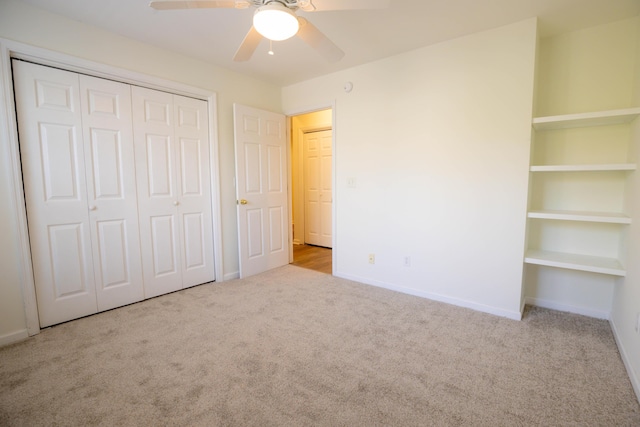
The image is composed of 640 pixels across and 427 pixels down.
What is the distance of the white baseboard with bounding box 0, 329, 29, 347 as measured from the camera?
214 cm

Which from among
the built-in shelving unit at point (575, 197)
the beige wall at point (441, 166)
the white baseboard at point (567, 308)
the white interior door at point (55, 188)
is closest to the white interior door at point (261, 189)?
the beige wall at point (441, 166)

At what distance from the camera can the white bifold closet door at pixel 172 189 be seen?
2848mm

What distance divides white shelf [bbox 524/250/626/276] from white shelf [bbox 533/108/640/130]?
1.10 m

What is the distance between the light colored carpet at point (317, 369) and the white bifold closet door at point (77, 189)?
0.26 m

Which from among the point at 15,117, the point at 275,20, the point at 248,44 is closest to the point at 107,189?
the point at 15,117

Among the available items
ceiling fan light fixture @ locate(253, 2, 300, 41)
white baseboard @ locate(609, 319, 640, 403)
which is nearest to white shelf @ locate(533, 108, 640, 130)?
white baseboard @ locate(609, 319, 640, 403)

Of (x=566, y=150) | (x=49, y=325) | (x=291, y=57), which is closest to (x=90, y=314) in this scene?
(x=49, y=325)

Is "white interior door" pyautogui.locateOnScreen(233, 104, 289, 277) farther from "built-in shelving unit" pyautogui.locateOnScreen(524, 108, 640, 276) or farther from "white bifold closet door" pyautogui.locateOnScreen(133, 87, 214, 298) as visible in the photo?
"built-in shelving unit" pyautogui.locateOnScreen(524, 108, 640, 276)

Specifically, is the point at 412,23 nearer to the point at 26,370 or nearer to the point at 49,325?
the point at 26,370

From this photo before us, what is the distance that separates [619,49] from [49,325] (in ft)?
16.7

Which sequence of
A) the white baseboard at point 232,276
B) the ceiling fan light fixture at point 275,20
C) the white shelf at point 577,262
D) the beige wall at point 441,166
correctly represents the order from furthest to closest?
the white baseboard at point 232,276 < the beige wall at point 441,166 < the white shelf at point 577,262 < the ceiling fan light fixture at point 275,20

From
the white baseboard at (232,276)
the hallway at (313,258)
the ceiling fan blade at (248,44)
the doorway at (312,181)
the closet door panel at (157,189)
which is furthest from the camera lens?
the doorway at (312,181)

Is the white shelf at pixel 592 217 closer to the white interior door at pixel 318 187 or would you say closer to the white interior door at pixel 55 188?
the white interior door at pixel 318 187

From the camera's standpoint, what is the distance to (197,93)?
3137 mm
